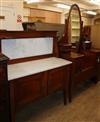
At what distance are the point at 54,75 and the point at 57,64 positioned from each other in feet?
0.60

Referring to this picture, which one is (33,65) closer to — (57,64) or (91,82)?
(57,64)

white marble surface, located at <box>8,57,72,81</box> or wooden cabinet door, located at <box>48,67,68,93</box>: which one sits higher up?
white marble surface, located at <box>8,57,72,81</box>

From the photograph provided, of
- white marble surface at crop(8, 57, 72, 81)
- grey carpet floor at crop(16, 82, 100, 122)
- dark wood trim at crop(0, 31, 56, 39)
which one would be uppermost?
dark wood trim at crop(0, 31, 56, 39)

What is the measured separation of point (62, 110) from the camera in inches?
97.4

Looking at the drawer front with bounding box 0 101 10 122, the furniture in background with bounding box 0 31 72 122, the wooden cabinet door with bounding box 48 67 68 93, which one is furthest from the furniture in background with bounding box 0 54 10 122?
the wooden cabinet door with bounding box 48 67 68 93

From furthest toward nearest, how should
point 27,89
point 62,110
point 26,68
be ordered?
point 62,110, point 26,68, point 27,89

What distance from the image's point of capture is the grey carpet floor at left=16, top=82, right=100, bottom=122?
7.36 ft

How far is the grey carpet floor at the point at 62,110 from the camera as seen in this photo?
2.24m

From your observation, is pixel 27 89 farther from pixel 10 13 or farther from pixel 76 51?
pixel 10 13

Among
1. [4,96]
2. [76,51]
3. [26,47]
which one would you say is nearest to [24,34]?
[26,47]

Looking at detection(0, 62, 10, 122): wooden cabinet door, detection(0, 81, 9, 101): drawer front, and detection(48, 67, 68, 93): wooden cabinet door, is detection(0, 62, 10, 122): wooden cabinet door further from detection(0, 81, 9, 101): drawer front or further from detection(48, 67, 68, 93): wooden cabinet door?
detection(48, 67, 68, 93): wooden cabinet door

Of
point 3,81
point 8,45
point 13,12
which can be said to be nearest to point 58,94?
point 8,45

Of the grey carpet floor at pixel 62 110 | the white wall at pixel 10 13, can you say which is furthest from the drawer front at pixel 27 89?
the white wall at pixel 10 13

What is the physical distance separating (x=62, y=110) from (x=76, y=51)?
129cm
